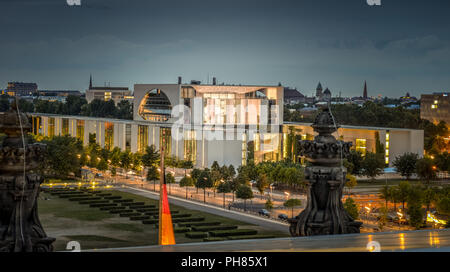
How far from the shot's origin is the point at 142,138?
5384 centimetres

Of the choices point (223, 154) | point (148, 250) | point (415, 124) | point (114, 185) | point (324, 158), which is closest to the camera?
point (148, 250)

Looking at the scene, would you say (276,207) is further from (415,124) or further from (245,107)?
(415,124)

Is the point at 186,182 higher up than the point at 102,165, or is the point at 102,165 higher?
the point at 102,165

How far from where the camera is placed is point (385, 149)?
167ft

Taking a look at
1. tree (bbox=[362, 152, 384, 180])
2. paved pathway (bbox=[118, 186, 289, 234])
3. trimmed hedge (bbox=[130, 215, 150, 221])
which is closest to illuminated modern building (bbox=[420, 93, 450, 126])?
tree (bbox=[362, 152, 384, 180])

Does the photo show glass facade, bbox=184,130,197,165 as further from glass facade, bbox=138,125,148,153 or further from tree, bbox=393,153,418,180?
tree, bbox=393,153,418,180

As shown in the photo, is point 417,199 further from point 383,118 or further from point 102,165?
point 383,118

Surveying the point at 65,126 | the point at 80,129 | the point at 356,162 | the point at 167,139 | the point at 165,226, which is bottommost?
the point at 356,162

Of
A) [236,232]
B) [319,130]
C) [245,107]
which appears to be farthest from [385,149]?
[319,130]

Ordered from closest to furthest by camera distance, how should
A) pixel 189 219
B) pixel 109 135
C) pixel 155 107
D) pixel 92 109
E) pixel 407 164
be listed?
pixel 189 219
pixel 407 164
pixel 155 107
pixel 109 135
pixel 92 109

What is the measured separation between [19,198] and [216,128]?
A: 152 ft

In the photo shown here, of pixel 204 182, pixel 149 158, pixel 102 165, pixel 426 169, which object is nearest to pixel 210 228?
pixel 204 182

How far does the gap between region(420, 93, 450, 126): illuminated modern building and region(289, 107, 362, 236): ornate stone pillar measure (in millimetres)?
71749
